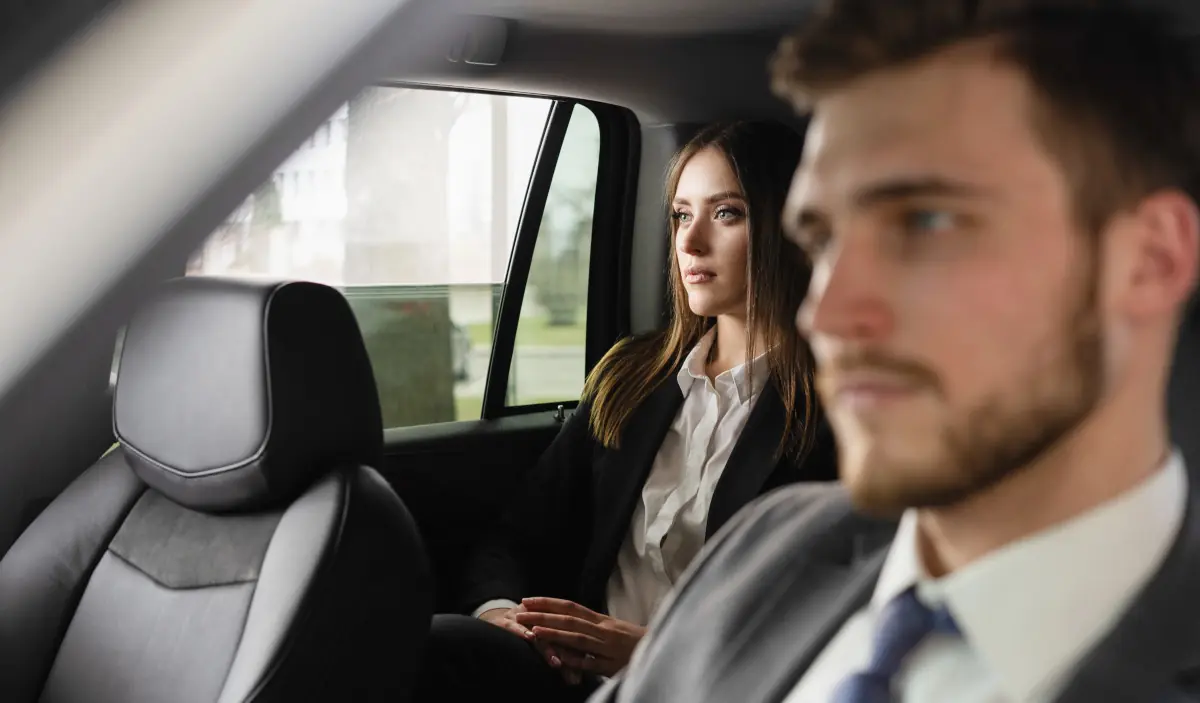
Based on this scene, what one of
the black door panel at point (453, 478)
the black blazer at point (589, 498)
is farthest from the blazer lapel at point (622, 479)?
the black door panel at point (453, 478)

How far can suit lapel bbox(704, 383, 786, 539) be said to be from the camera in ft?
5.43

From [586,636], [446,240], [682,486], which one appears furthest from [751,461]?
[446,240]

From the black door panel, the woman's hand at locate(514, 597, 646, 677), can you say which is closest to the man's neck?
the woman's hand at locate(514, 597, 646, 677)

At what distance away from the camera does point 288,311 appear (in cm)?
148

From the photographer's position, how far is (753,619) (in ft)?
3.11

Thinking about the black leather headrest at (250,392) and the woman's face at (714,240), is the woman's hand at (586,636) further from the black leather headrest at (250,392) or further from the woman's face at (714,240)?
the woman's face at (714,240)

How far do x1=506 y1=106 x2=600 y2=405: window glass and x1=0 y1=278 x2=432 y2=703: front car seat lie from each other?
966 millimetres

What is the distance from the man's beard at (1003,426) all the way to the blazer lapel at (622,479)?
1135mm

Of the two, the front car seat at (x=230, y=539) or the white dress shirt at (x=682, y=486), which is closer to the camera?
the front car seat at (x=230, y=539)

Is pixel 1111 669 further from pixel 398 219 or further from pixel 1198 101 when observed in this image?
pixel 398 219

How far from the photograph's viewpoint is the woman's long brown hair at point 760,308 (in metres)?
1.71

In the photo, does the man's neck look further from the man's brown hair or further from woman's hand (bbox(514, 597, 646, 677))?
woman's hand (bbox(514, 597, 646, 677))

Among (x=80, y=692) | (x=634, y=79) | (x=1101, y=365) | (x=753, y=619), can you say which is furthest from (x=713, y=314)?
(x=1101, y=365)

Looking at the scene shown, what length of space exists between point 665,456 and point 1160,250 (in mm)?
1240
